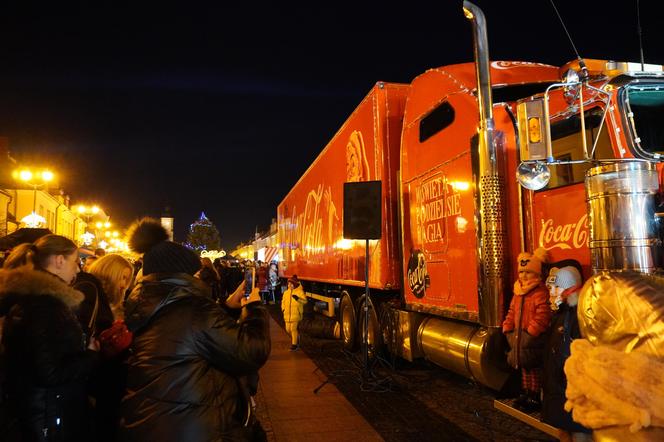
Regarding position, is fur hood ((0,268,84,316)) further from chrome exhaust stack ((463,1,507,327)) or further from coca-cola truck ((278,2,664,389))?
chrome exhaust stack ((463,1,507,327))

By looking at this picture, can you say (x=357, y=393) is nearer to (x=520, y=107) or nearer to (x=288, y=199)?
(x=520, y=107)

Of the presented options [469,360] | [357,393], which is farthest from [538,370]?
[357,393]

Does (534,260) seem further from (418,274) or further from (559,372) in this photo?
(418,274)

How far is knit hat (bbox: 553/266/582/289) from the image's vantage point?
382 centimetres

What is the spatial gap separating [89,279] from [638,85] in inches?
164

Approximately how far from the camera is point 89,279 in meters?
3.78

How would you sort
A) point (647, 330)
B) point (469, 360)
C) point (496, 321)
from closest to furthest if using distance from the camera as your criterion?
1. point (647, 330)
2. point (496, 321)
3. point (469, 360)

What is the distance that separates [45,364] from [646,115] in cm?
416

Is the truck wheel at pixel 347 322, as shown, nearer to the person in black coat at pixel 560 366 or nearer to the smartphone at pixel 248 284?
the person in black coat at pixel 560 366

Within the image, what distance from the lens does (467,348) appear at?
18.7ft

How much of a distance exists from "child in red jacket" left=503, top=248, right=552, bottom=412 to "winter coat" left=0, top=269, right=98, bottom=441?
3.46 metres

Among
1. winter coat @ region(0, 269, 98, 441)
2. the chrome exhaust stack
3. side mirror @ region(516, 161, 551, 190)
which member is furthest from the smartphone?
the chrome exhaust stack

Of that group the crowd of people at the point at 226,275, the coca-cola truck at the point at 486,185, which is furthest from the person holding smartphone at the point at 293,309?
the coca-cola truck at the point at 486,185

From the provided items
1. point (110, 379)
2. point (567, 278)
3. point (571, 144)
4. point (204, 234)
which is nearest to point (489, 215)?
point (571, 144)
